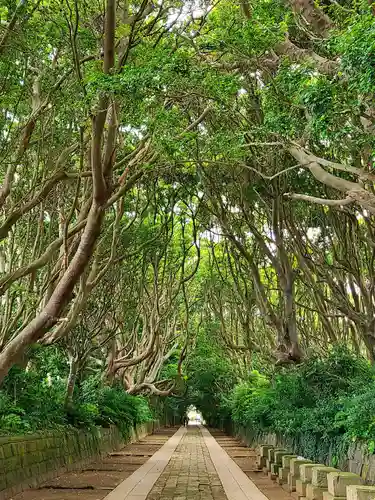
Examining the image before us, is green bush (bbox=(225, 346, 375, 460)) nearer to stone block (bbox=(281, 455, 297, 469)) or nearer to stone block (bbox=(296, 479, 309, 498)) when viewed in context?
stone block (bbox=(281, 455, 297, 469))

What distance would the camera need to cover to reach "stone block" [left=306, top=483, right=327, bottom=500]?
24.3ft

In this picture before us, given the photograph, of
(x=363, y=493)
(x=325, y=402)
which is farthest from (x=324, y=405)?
(x=363, y=493)

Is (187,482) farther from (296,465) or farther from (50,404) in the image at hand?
(50,404)

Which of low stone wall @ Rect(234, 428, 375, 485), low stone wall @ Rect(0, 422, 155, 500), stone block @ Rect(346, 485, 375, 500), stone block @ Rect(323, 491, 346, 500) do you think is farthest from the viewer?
low stone wall @ Rect(0, 422, 155, 500)

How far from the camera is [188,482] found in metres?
11.3

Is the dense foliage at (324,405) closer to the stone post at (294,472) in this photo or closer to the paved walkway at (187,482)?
the stone post at (294,472)

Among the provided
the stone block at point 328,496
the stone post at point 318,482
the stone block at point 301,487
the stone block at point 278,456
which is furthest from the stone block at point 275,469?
the stone block at point 328,496

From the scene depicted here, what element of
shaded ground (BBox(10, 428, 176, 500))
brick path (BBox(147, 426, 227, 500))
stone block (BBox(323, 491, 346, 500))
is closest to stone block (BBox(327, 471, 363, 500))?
stone block (BBox(323, 491, 346, 500))

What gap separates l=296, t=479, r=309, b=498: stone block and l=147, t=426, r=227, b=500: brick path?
1.20 m

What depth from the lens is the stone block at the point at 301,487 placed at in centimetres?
831

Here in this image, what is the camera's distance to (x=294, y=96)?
8.53m

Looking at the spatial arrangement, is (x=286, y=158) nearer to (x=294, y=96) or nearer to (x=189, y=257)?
(x=294, y=96)

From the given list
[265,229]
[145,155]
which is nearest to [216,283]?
[265,229]

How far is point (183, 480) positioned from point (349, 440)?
4.23 metres
